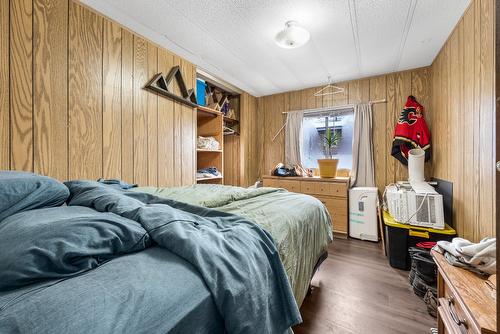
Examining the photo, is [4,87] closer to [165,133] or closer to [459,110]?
[165,133]

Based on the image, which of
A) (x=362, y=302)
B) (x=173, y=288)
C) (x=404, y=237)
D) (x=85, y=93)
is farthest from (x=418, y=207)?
(x=85, y=93)

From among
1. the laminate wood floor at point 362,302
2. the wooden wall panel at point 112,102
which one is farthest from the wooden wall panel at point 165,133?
the laminate wood floor at point 362,302

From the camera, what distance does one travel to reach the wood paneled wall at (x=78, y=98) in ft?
4.56

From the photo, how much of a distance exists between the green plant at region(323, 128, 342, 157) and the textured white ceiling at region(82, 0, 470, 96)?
910 mm

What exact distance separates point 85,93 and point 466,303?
8.53 ft

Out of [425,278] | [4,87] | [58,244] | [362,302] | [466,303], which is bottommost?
[362,302]

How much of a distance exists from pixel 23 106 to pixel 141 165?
3.02 feet

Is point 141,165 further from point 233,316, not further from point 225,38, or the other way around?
point 233,316

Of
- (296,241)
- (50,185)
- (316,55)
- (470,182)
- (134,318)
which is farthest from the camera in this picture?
(316,55)

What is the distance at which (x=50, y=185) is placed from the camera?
881mm

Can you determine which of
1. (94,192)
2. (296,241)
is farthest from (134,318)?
(296,241)

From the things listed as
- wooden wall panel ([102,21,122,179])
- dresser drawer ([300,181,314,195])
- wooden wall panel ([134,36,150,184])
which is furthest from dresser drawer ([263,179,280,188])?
wooden wall panel ([102,21,122,179])

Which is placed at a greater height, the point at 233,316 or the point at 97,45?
the point at 97,45

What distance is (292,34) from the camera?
76.7 inches
